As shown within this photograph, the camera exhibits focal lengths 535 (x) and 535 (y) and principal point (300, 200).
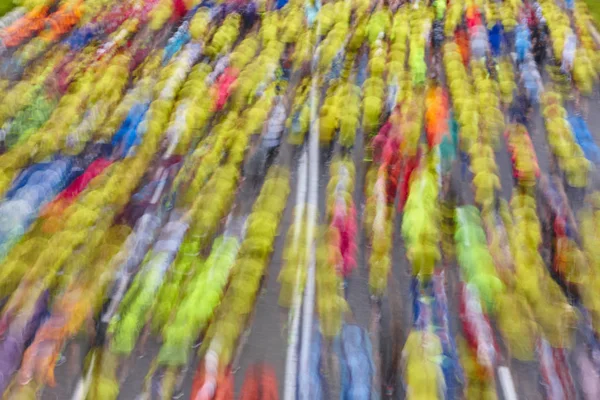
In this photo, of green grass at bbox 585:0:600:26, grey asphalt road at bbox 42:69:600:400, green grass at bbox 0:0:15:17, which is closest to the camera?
grey asphalt road at bbox 42:69:600:400

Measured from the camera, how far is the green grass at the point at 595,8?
14002mm

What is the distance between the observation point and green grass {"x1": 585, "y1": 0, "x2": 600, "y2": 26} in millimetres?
14002

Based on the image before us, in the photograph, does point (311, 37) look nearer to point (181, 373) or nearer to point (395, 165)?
point (395, 165)

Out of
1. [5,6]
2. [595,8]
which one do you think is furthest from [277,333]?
[595,8]

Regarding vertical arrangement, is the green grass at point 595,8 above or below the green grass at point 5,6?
below

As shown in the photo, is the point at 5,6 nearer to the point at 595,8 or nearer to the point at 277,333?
the point at 277,333

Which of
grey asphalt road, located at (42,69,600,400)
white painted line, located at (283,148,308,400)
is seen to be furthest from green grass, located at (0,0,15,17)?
grey asphalt road, located at (42,69,600,400)

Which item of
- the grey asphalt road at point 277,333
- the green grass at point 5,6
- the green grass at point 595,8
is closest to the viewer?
the grey asphalt road at point 277,333

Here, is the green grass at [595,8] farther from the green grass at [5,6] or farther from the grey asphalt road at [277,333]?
the green grass at [5,6]

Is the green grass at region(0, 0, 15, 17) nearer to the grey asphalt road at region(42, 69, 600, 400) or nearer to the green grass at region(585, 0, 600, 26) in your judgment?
the grey asphalt road at region(42, 69, 600, 400)

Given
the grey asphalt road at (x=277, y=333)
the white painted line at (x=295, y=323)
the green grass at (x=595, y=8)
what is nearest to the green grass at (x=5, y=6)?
the white painted line at (x=295, y=323)

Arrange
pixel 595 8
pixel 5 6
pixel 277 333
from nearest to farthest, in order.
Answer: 1. pixel 277 333
2. pixel 5 6
3. pixel 595 8

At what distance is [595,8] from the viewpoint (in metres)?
14.5

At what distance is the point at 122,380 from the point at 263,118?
16.6ft
